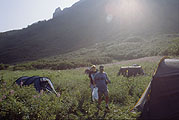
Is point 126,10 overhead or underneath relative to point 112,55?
overhead

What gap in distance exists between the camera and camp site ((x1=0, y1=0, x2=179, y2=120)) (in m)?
5.82

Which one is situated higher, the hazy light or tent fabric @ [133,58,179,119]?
the hazy light

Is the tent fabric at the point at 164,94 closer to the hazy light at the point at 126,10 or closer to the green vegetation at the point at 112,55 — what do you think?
the green vegetation at the point at 112,55

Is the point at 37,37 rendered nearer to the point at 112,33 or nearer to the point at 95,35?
the point at 95,35

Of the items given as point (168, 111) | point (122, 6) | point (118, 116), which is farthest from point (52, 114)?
point (122, 6)

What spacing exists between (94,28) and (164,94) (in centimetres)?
10134

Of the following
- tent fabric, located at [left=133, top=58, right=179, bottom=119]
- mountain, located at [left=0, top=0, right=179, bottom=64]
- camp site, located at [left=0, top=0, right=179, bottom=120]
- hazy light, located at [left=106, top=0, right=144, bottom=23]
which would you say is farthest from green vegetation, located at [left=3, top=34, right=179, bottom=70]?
hazy light, located at [left=106, top=0, right=144, bottom=23]

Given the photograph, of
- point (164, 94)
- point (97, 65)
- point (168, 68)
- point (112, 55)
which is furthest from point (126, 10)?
point (164, 94)

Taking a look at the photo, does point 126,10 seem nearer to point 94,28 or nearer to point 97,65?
point 94,28

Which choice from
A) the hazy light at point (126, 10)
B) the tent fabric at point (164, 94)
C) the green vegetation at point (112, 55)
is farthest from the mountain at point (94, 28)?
the tent fabric at point (164, 94)

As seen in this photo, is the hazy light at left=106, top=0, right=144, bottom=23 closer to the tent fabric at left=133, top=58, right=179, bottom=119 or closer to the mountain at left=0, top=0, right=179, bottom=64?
the mountain at left=0, top=0, right=179, bottom=64

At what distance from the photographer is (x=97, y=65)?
29.0m

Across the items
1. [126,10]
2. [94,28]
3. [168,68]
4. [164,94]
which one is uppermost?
[126,10]

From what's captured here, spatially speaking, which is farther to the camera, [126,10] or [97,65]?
[126,10]
